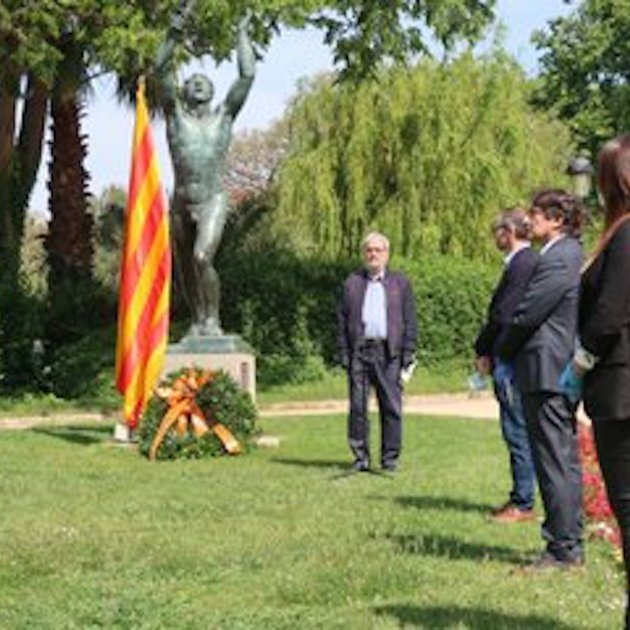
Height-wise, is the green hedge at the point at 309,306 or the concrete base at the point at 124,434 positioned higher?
the green hedge at the point at 309,306

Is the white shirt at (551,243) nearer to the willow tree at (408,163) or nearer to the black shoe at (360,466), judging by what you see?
the black shoe at (360,466)

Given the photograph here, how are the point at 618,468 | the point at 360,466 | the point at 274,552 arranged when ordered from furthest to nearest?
1. the point at 360,466
2. the point at 274,552
3. the point at 618,468

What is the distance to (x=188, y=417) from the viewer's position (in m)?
11.9

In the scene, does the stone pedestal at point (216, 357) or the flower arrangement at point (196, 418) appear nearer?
the flower arrangement at point (196, 418)

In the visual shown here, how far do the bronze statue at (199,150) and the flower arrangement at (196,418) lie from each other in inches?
46.4

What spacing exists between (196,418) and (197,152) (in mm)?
2444

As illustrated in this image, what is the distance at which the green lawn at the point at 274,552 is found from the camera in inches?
215

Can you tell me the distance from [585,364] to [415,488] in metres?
4.72

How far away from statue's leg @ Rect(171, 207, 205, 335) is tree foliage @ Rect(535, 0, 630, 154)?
28341 mm

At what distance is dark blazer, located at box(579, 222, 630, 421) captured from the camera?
15.5 feet

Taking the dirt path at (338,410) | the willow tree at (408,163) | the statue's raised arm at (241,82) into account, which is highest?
the willow tree at (408,163)

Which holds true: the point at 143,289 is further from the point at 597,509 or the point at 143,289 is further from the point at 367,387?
the point at 597,509

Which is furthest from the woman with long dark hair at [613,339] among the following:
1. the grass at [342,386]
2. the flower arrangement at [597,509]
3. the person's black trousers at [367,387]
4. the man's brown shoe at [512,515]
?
the grass at [342,386]

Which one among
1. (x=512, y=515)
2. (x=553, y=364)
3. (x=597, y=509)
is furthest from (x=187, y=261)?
(x=553, y=364)
